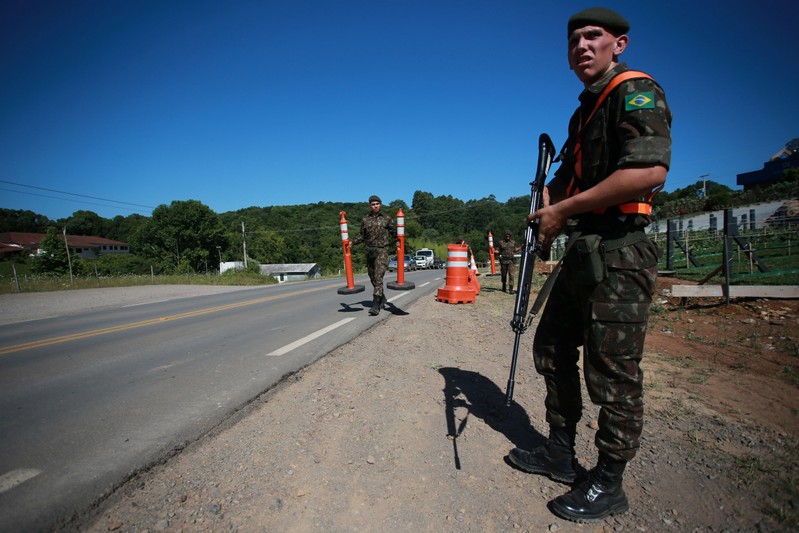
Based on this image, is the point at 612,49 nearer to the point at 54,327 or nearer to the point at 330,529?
the point at 330,529

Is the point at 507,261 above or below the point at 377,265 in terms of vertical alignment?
below

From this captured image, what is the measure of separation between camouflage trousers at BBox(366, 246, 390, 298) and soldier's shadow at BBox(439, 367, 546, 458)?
12.2 feet

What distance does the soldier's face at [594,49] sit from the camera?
5.98 ft

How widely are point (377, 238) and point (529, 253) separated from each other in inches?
218

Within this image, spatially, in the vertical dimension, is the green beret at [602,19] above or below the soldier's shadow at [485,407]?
above

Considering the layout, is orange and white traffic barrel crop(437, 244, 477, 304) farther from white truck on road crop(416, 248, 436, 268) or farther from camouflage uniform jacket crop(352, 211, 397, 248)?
white truck on road crop(416, 248, 436, 268)

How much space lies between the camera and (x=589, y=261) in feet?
5.73

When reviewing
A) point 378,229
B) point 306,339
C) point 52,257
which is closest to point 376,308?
point 378,229

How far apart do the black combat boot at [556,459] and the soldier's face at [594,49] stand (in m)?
1.86

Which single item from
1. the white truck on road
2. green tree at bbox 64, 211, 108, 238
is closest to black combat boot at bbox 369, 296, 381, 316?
the white truck on road

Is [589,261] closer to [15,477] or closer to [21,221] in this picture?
[15,477]

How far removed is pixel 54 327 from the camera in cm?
729

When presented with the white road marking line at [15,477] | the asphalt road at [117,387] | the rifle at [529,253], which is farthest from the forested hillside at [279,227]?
the white road marking line at [15,477]

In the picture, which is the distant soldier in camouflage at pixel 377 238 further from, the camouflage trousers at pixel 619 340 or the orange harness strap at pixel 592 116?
the camouflage trousers at pixel 619 340
